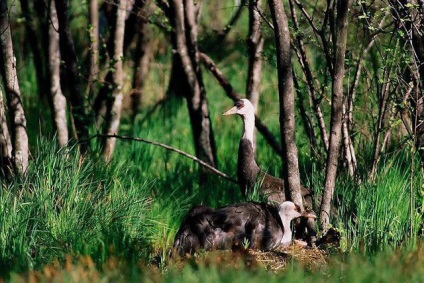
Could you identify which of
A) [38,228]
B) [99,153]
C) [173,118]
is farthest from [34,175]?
[173,118]

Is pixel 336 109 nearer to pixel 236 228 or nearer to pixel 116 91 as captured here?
pixel 236 228

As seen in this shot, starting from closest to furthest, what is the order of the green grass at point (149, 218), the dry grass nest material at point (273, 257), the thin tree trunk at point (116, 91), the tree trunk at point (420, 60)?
the green grass at point (149, 218), the dry grass nest material at point (273, 257), the tree trunk at point (420, 60), the thin tree trunk at point (116, 91)

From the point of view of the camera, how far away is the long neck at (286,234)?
25.3 ft

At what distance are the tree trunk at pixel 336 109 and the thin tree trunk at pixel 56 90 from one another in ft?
9.19

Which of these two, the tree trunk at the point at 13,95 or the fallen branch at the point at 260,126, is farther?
the fallen branch at the point at 260,126

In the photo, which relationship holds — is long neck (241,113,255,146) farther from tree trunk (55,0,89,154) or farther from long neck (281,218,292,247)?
long neck (281,218,292,247)

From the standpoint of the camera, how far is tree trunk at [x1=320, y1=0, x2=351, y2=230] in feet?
24.3

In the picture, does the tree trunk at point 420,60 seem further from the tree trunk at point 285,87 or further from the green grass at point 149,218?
the tree trunk at point 285,87

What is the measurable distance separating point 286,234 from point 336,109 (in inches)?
41.2

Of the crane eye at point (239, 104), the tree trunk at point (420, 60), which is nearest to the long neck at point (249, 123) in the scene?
the crane eye at point (239, 104)

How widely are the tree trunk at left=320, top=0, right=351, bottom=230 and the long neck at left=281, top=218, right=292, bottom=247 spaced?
0.26 metres

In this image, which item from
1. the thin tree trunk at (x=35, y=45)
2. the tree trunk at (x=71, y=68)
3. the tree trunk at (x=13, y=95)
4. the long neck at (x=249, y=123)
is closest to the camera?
the tree trunk at (x=13, y=95)

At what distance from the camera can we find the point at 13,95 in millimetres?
8305

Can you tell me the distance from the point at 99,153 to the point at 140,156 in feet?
3.75
